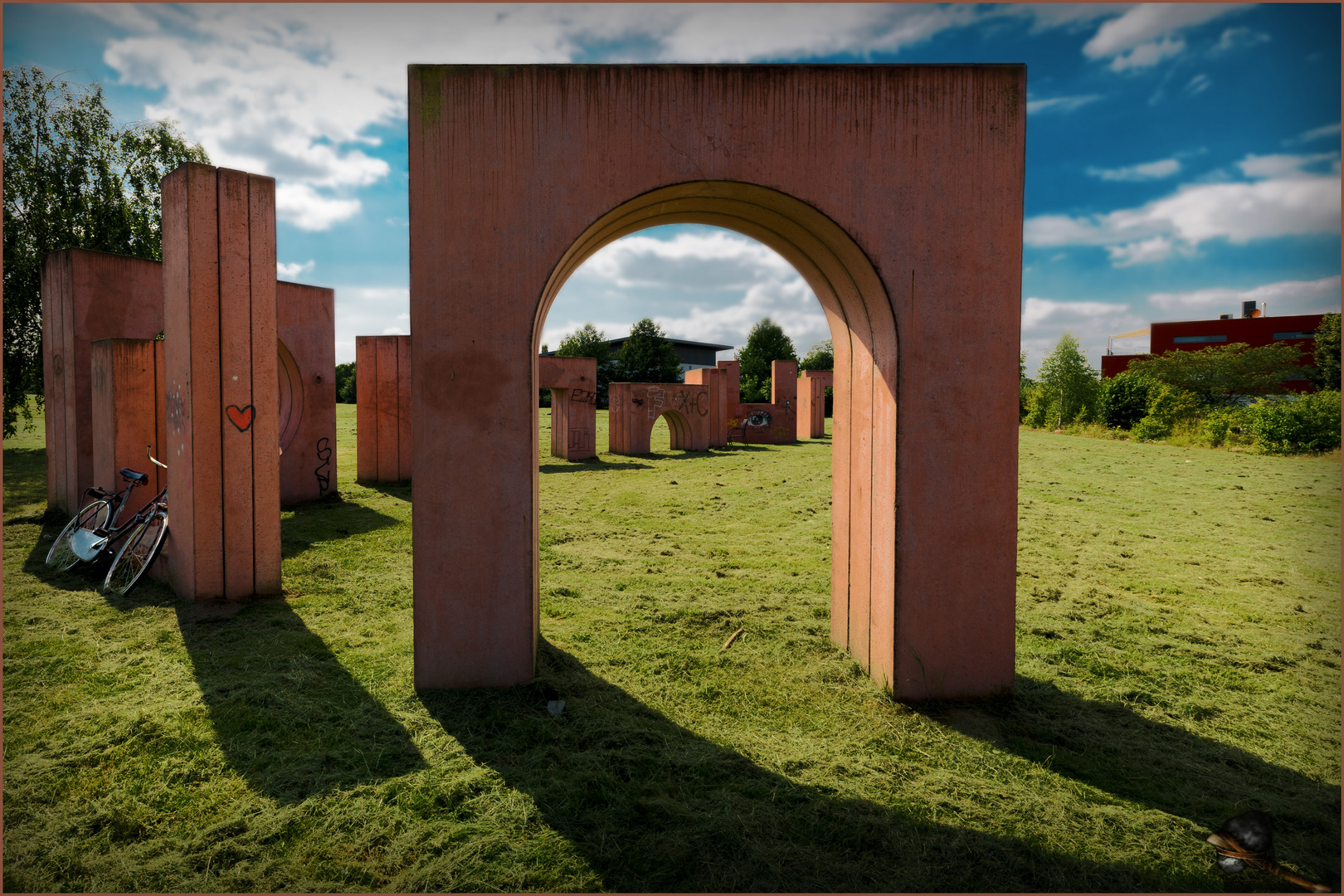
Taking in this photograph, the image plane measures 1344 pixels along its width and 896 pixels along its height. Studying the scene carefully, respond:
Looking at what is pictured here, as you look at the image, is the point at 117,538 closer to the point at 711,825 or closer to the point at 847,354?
the point at 711,825

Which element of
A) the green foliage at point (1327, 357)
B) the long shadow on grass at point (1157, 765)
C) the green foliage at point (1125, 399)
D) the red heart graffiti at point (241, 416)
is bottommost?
the long shadow on grass at point (1157, 765)

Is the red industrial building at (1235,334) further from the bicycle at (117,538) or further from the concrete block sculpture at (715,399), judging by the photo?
the bicycle at (117,538)

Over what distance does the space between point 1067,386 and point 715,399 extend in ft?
89.8

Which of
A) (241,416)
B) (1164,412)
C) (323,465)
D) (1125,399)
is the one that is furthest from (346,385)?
(1164,412)

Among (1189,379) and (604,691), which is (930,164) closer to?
(604,691)

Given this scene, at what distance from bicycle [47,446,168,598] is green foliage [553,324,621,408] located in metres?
44.6

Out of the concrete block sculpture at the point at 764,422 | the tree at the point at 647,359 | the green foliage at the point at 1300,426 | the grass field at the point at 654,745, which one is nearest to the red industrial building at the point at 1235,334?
the green foliage at the point at 1300,426

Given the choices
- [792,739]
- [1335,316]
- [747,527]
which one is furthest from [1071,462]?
[1335,316]

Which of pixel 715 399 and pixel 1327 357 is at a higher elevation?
pixel 1327 357

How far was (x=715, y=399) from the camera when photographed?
24.6 metres

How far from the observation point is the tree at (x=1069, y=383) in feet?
125

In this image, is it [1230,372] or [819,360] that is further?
[819,360]

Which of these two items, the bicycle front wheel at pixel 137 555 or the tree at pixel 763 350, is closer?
the bicycle front wheel at pixel 137 555

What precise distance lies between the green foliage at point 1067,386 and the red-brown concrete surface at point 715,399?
24.6 metres
